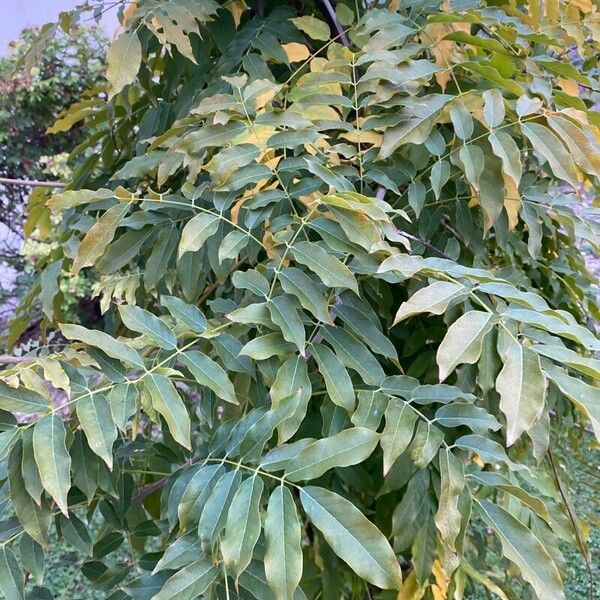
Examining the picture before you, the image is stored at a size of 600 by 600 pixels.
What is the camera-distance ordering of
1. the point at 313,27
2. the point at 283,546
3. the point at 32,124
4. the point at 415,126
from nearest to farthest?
1. the point at 283,546
2. the point at 415,126
3. the point at 313,27
4. the point at 32,124

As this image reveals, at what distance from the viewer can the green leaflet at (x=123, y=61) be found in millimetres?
601

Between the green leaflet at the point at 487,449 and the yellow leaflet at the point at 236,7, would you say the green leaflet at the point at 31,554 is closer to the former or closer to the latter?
the green leaflet at the point at 487,449

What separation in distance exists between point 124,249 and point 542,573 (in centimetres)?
47

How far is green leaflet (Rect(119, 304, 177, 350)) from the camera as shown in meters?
0.44

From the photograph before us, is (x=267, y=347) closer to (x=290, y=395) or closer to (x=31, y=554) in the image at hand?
(x=290, y=395)

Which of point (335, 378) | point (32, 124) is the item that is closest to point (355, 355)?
point (335, 378)

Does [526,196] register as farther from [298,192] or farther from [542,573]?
[542,573]

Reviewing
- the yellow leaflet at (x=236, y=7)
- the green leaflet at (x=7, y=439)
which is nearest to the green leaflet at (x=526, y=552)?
the green leaflet at (x=7, y=439)

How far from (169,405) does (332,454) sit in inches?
4.7

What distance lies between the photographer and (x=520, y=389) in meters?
0.35

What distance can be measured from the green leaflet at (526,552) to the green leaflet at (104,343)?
0.26 meters

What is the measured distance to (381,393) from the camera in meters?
0.46

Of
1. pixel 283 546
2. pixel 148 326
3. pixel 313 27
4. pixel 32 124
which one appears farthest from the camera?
pixel 32 124

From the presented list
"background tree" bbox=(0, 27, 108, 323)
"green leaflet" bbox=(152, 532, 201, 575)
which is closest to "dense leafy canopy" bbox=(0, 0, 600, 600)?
"green leaflet" bbox=(152, 532, 201, 575)
